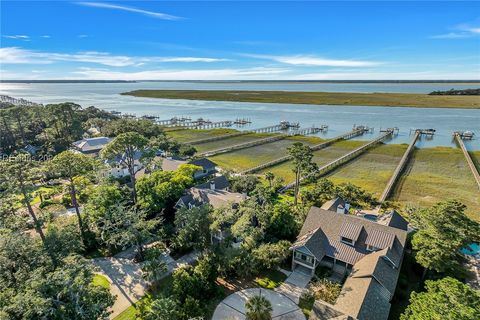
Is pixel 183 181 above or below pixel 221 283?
above

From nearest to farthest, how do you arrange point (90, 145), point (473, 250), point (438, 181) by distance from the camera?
point (473, 250), point (438, 181), point (90, 145)

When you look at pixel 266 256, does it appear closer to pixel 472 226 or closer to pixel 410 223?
pixel 472 226

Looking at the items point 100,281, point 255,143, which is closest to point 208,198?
point 100,281

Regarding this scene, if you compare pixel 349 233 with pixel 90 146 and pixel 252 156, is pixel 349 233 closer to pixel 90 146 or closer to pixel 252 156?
pixel 252 156

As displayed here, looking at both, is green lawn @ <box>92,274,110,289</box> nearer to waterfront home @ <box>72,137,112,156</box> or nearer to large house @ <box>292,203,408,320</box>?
large house @ <box>292,203,408,320</box>

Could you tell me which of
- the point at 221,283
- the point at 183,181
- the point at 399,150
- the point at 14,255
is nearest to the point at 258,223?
the point at 221,283

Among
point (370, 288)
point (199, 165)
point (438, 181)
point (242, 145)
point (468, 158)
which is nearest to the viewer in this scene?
point (370, 288)
